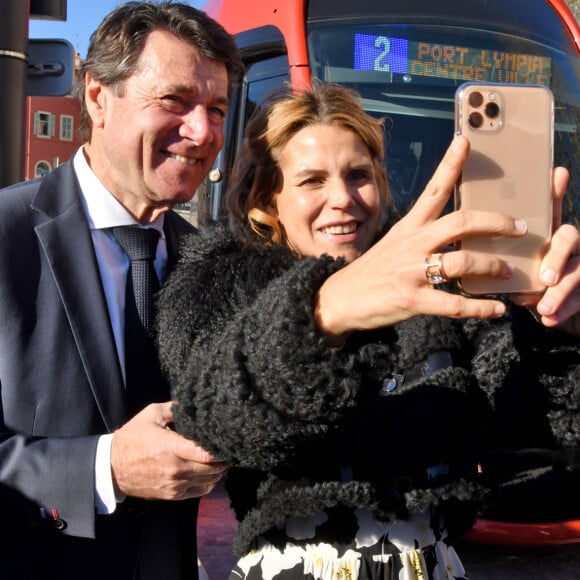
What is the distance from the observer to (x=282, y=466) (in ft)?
5.30

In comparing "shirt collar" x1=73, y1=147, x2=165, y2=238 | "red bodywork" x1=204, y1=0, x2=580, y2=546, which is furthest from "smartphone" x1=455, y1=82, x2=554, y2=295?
"red bodywork" x1=204, y1=0, x2=580, y2=546

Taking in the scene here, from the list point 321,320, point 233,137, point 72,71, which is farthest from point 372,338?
point 233,137

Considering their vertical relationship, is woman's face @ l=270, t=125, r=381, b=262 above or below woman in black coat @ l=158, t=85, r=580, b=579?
above

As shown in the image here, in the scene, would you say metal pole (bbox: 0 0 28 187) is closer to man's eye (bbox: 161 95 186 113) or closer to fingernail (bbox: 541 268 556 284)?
man's eye (bbox: 161 95 186 113)

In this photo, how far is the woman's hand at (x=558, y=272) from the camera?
50.9 inches

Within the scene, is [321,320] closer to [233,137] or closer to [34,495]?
[34,495]

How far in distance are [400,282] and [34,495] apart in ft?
3.53

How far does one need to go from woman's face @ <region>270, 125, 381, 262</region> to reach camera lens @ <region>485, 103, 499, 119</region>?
633mm

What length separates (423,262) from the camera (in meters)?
1.15

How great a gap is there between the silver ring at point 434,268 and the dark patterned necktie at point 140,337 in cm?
95

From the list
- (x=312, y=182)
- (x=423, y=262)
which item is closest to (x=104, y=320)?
(x=312, y=182)

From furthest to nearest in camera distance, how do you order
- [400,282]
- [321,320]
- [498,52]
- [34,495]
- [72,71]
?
[498,52]
[72,71]
[34,495]
[321,320]
[400,282]

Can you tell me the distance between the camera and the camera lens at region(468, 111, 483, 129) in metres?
1.31

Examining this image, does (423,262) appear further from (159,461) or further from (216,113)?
(216,113)
